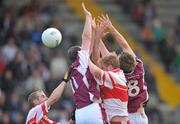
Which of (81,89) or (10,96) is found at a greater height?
(81,89)

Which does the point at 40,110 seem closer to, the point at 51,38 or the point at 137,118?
the point at 51,38

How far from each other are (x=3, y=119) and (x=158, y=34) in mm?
8015

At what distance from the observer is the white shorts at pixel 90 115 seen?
14.6 meters

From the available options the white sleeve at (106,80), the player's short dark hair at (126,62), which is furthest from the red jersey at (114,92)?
the player's short dark hair at (126,62)

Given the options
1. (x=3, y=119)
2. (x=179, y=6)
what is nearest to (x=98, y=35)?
(x=3, y=119)

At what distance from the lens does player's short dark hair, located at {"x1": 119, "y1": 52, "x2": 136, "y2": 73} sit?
48.4ft

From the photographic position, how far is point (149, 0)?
29.6 m

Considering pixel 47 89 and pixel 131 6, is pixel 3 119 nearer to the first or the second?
pixel 47 89

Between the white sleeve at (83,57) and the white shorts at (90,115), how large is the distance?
2.08 feet

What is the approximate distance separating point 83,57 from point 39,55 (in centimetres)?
990

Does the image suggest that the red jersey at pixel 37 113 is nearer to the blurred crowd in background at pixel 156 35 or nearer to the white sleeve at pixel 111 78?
the white sleeve at pixel 111 78

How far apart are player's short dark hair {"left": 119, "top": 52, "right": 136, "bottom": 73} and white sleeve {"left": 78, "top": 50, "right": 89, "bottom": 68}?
537mm

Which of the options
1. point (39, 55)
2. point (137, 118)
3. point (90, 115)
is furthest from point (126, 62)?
point (39, 55)

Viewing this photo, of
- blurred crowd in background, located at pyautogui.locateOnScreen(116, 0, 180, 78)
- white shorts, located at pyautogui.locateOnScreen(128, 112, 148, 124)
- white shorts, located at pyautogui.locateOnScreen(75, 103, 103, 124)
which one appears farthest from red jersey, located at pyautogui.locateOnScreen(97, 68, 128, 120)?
blurred crowd in background, located at pyautogui.locateOnScreen(116, 0, 180, 78)
